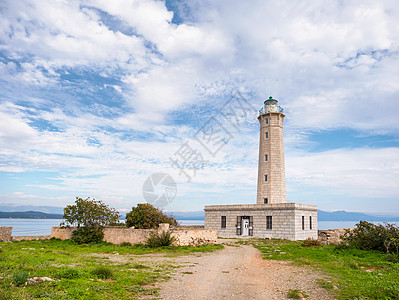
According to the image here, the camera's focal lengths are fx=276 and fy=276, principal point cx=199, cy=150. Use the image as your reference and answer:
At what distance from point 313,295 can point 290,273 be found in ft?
9.35

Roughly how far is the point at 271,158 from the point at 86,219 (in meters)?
19.6

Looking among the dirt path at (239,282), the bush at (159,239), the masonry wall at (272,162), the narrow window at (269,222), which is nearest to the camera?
the dirt path at (239,282)

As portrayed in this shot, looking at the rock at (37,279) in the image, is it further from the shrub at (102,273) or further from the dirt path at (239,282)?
the dirt path at (239,282)

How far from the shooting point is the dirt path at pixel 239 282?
22.4 ft

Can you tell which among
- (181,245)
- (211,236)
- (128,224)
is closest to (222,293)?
(181,245)

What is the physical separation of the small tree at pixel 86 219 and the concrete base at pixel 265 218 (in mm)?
13236

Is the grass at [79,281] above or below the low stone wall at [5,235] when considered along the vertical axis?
above

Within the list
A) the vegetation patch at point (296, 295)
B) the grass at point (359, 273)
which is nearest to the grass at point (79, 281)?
the vegetation patch at point (296, 295)

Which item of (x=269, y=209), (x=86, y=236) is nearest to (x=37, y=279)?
(x=86, y=236)

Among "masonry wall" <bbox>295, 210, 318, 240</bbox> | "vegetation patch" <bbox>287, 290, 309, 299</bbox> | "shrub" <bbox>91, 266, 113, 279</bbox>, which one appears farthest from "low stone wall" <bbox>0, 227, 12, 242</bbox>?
"masonry wall" <bbox>295, 210, 318, 240</bbox>

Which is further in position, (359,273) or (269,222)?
(269,222)

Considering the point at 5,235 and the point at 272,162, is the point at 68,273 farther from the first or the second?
the point at 272,162

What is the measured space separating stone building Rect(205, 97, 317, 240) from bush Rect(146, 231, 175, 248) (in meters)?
12.4

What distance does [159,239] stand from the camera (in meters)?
16.4
